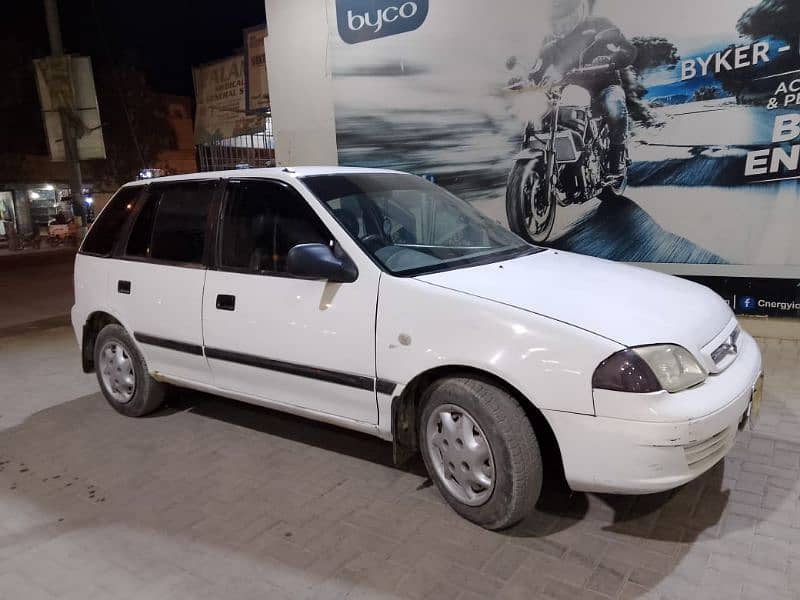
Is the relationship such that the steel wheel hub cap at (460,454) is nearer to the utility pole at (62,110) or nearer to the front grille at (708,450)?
the front grille at (708,450)

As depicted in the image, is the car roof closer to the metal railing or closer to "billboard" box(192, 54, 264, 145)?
the metal railing

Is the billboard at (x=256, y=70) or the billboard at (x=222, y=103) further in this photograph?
the billboard at (x=222, y=103)

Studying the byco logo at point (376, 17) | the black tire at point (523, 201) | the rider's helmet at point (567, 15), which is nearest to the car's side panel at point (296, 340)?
the black tire at point (523, 201)

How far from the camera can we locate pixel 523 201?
7.11 m

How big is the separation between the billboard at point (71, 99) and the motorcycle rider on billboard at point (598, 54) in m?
8.53

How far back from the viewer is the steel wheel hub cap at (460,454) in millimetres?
2871

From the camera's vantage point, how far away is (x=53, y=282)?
13906 millimetres

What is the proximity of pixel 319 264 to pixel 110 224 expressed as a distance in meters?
2.39

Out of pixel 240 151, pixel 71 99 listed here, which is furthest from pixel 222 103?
pixel 71 99

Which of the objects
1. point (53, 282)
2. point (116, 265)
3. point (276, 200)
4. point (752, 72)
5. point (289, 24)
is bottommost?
point (53, 282)

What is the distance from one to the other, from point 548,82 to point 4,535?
6.21m

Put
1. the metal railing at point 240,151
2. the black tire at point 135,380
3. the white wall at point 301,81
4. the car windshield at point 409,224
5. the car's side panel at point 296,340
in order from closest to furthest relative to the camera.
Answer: the car's side panel at point 296,340
the car windshield at point 409,224
the black tire at point 135,380
the white wall at point 301,81
the metal railing at point 240,151

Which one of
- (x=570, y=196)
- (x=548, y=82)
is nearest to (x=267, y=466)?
(x=570, y=196)

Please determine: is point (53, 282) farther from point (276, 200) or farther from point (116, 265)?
point (276, 200)
